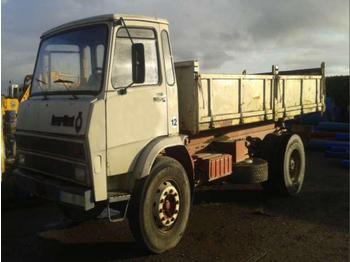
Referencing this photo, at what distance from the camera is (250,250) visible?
5.56m

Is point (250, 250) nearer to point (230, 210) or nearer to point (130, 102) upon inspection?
point (230, 210)

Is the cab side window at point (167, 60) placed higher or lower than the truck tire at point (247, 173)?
higher

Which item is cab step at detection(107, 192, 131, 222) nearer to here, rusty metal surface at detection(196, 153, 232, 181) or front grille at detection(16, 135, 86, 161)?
front grille at detection(16, 135, 86, 161)

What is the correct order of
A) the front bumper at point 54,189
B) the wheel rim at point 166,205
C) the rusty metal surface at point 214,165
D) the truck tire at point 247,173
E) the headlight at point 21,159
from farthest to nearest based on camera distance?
the truck tire at point 247,173 < the rusty metal surface at point 214,165 < the headlight at point 21,159 < the wheel rim at point 166,205 < the front bumper at point 54,189

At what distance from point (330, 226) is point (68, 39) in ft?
14.8

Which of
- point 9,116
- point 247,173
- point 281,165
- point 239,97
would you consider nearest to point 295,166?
point 281,165

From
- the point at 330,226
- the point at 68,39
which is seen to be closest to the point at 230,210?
the point at 330,226

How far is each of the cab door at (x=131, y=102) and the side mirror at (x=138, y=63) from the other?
0.06 meters

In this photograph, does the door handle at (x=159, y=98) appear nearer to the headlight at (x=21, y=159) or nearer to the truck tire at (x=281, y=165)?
the headlight at (x=21, y=159)

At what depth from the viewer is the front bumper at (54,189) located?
4.79 m

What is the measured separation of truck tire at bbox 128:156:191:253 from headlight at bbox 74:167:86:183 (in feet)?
2.24

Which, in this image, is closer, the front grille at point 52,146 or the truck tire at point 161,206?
the front grille at point 52,146

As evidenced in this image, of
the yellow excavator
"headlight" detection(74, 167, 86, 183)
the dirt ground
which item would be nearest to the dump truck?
Answer: "headlight" detection(74, 167, 86, 183)

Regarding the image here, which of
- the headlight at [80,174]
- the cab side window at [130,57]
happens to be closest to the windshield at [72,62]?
the cab side window at [130,57]
